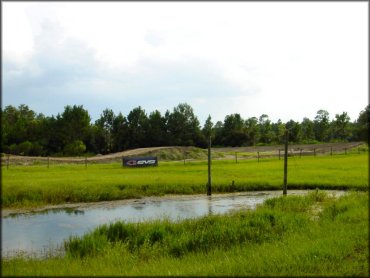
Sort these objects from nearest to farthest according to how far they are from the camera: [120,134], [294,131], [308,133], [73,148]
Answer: [73,148] < [120,134] < [294,131] < [308,133]

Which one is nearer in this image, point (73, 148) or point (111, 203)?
point (111, 203)

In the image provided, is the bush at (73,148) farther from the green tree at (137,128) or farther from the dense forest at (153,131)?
the green tree at (137,128)

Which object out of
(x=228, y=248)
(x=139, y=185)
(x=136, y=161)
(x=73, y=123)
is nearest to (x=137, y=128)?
(x=73, y=123)

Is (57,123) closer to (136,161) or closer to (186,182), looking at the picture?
(136,161)

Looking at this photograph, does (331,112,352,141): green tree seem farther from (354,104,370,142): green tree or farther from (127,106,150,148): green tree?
(354,104,370,142): green tree

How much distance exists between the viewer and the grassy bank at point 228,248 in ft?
21.7

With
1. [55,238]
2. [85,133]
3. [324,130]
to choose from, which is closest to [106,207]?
[55,238]

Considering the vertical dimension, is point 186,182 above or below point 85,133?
below

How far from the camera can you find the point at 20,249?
11.3 m

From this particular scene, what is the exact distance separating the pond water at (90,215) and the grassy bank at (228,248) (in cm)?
200

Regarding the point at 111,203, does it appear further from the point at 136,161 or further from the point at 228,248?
the point at 136,161

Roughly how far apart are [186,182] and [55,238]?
13837 mm

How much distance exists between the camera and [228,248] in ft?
32.9

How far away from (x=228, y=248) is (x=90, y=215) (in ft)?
29.5
